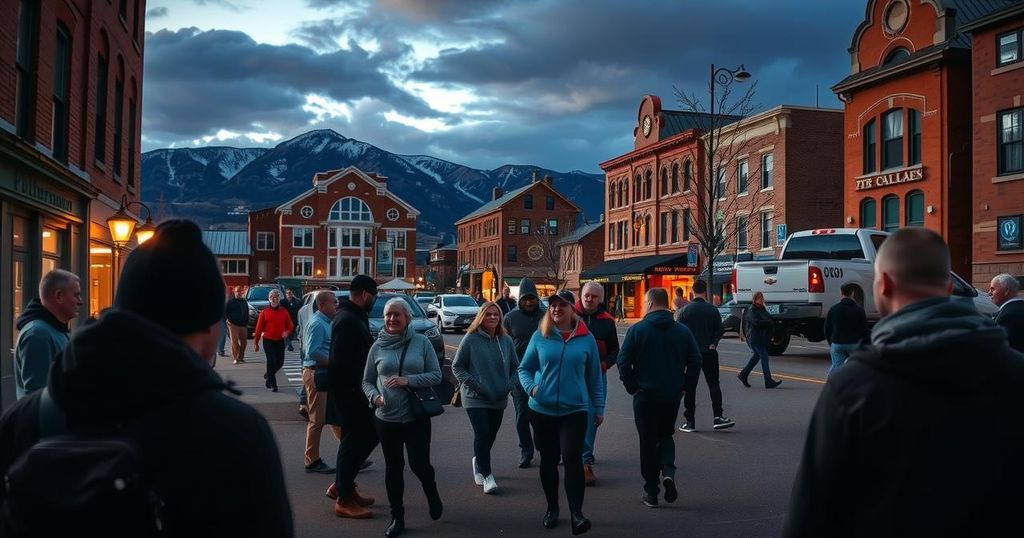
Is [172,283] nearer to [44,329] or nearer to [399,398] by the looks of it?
[44,329]

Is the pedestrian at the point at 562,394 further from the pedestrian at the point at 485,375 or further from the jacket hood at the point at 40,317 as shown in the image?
the jacket hood at the point at 40,317

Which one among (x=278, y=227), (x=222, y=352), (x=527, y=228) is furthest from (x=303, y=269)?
(x=222, y=352)

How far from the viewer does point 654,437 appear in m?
7.65

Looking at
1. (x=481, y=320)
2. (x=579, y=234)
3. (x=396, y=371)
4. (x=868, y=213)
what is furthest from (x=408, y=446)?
(x=579, y=234)

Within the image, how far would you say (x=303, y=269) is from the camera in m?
90.1

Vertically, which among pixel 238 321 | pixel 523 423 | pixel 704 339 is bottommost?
pixel 523 423

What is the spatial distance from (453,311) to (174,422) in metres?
33.3

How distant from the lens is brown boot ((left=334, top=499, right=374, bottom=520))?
724 cm

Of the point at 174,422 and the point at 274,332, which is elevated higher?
the point at 174,422

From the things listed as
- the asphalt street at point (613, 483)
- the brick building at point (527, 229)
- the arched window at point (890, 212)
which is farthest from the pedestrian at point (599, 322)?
the brick building at point (527, 229)

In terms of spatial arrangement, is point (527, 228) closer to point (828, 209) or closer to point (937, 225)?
point (828, 209)

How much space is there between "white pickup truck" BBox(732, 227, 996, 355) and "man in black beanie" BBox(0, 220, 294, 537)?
19699 millimetres

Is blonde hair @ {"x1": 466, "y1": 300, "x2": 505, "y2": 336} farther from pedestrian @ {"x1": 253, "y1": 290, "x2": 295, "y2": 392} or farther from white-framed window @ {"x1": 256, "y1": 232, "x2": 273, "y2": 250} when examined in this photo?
white-framed window @ {"x1": 256, "y1": 232, "x2": 273, "y2": 250}

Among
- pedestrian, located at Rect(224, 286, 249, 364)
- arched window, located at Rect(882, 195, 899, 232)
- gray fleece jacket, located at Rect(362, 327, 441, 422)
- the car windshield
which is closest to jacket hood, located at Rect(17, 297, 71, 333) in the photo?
gray fleece jacket, located at Rect(362, 327, 441, 422)
